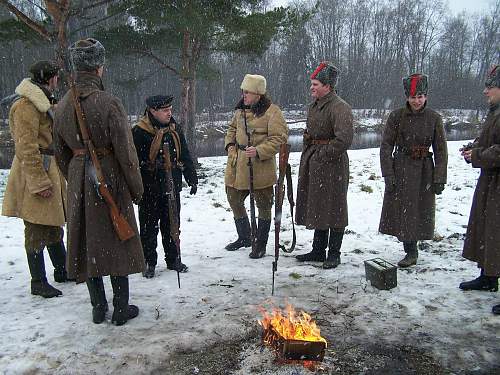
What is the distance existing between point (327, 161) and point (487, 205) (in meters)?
1.63

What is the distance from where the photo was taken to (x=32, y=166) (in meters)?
3.78

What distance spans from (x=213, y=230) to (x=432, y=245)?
3.10 m

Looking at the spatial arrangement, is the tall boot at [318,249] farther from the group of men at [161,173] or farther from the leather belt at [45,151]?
the leather belt at [45,151]

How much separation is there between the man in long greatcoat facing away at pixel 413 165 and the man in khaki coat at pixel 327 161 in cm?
57

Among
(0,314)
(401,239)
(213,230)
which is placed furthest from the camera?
(213,230)

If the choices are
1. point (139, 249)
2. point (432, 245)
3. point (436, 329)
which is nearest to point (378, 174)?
point (432, 245)

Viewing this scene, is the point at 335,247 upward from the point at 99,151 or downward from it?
downward

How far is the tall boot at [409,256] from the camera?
188 inches

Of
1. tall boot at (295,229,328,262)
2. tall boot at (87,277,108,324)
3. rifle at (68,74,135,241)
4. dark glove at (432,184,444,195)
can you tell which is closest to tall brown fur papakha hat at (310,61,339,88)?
dark glove at (432,184,444,195)

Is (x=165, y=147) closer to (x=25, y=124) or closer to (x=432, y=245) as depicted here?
(x=25, y=124)

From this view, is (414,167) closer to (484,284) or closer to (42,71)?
(484,284)

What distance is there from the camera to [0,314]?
12.1 ft

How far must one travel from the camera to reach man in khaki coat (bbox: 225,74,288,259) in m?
5.08

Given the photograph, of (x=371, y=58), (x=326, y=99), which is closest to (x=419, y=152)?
(x=326, y=99)
